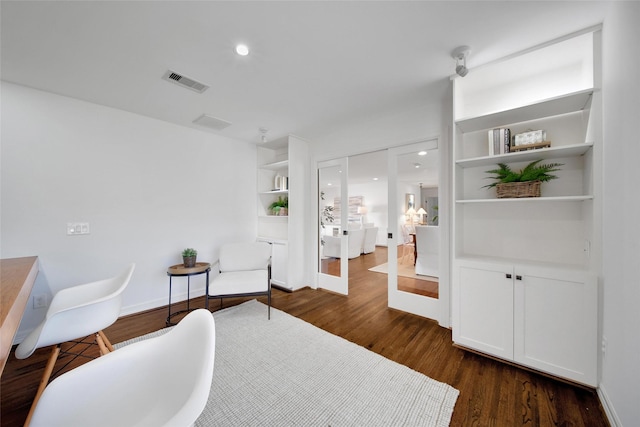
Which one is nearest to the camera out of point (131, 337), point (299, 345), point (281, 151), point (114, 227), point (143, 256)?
point (299, 345)

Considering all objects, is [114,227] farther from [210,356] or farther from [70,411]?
[210,356]

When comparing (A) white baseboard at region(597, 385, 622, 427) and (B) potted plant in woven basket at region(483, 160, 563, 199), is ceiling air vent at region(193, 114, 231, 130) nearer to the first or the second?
(B) potted plant in woven basket at region(483, 160, 563, 199)

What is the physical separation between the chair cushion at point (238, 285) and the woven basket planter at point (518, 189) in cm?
251

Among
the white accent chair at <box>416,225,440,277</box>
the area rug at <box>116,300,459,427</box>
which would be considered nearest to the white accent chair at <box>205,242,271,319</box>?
the area rug at <box>116,300,459,427</box>

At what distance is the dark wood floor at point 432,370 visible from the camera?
144cm

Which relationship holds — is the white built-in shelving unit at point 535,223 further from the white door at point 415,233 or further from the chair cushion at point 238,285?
the chair cushion at point 238,285

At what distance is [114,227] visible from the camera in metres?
2.77

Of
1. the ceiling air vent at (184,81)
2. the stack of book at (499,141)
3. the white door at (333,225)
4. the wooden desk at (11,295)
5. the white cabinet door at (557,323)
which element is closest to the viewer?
the wooden desk at (11,295)

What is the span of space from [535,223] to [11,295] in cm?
364

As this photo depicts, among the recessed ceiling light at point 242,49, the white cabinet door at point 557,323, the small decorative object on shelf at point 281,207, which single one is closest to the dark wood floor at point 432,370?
the white cabinet door at point 557,323

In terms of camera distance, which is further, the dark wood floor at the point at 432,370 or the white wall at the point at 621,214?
the dark wood floor at the point at 432,370

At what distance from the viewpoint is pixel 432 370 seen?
184 cm

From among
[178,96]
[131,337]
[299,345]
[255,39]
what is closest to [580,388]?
[299,345]

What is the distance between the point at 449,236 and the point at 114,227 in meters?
3.86
